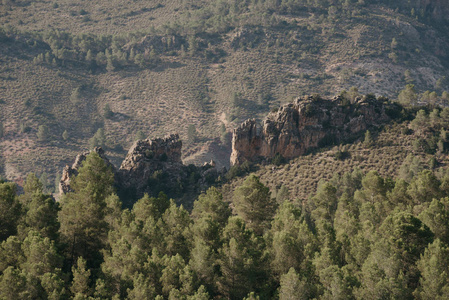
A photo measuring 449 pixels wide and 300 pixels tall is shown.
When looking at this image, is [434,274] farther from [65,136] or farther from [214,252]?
[65,136]

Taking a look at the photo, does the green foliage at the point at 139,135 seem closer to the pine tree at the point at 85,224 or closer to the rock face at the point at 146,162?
the rock face at the point at 146,162

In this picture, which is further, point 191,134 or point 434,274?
point 191,134

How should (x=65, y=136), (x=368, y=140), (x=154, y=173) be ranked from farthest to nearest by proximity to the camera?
(x=65, y=136), (x=154, y=173), (x=368, y=140)

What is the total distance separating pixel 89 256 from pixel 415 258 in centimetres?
3702

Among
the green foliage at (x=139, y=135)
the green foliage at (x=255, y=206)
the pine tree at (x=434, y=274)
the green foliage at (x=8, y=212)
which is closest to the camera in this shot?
the pine tree at (x=434, y=274)

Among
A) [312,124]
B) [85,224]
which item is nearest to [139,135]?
[312,124]

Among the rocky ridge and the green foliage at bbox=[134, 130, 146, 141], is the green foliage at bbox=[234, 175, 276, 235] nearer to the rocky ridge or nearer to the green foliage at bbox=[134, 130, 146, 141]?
the rocky ridge

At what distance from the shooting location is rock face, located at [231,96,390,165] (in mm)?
102375

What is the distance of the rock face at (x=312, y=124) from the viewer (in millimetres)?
102375

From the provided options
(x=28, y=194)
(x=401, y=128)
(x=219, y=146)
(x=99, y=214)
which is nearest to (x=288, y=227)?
(x=99, y=214)

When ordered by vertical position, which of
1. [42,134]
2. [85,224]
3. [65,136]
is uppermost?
[85,224]

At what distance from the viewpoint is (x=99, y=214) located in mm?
61594

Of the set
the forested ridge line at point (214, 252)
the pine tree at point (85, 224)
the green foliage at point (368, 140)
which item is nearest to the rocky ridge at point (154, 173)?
the green foliage at point (368, 140)

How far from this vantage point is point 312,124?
103 m
